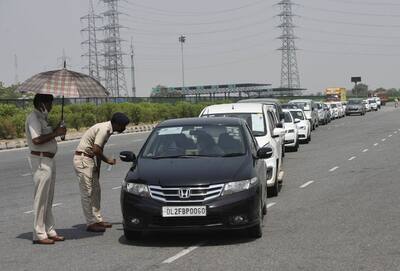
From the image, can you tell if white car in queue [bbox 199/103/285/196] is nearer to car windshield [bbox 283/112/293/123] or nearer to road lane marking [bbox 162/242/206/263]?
road lane marking [bbox 162/242/206/263]

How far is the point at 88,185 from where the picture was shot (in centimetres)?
925

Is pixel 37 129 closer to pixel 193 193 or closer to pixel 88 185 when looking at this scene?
pixel 88 185

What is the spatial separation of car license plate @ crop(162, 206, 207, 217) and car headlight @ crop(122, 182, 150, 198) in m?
0.33

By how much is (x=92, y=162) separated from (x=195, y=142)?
138 cm

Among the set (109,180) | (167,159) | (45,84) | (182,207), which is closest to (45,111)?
(45,84)

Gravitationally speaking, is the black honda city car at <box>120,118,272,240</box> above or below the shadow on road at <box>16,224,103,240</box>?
above

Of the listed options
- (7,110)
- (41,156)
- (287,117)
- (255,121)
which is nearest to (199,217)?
(41,156)

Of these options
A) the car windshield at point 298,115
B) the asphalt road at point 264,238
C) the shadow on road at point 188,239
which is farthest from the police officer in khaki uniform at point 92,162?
the car windshield at point 298,115

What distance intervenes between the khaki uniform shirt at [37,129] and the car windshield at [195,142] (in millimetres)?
1259

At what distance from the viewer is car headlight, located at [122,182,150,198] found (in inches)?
322

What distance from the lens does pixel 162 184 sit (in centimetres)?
810

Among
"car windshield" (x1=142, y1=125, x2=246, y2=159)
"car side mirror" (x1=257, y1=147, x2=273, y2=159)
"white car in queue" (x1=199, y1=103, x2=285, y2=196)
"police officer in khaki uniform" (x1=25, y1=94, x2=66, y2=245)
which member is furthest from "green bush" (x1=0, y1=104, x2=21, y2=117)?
"car side mirror" (x1=257, y1=147, x2=273, y2=159)

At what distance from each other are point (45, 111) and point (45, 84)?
0.99 m

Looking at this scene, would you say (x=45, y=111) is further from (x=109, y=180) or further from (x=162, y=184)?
(x=109, y=180)
